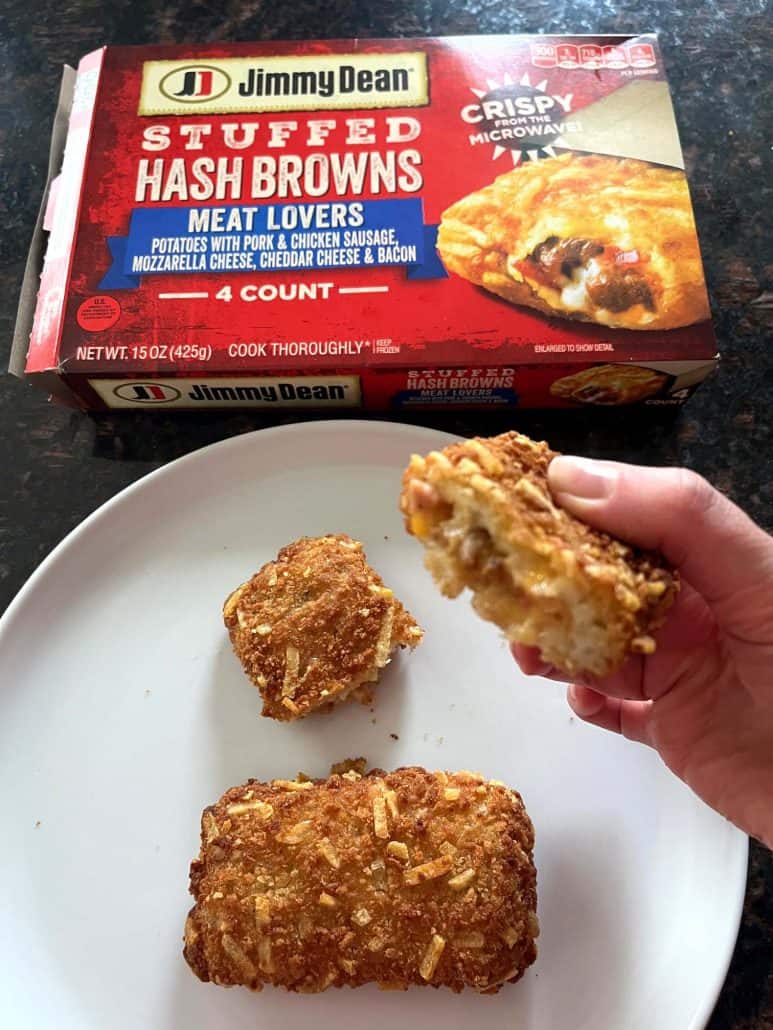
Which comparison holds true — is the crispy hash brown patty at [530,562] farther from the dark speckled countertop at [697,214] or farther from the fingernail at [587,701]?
the dark speckled countertop at [697,214]

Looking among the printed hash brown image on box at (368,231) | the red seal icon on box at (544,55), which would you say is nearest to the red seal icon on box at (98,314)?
the printed hash brown image on box at (368,231)

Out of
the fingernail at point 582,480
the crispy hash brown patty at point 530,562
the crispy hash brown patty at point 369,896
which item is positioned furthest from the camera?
the crispy hash brown patty at point 369,896

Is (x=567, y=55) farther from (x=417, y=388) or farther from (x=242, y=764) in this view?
(x=242, y=764)

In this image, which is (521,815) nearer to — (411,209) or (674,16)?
(411,209)

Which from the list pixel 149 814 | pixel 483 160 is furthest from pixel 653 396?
pixel 149 814

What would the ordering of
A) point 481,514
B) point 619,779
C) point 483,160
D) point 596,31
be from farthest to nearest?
point 596,31
point 483,160
point 619,779
point 481,514

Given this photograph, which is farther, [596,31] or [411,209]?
[596,31]
